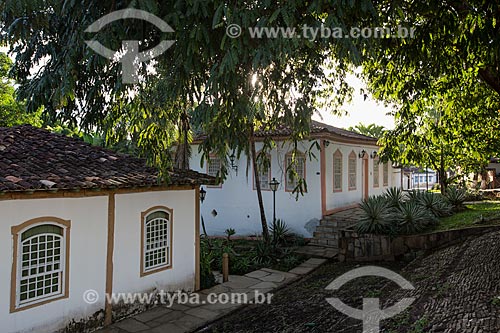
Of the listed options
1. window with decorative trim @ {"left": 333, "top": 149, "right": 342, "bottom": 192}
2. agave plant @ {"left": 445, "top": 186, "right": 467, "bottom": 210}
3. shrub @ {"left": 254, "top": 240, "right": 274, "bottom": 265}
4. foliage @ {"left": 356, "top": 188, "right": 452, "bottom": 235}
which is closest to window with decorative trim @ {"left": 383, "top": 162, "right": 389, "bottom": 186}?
agave plant @ {"left": 445, "top": 186, "right": 467, "bottom": 210}

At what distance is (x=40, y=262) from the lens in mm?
6305

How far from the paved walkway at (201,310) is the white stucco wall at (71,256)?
858mm

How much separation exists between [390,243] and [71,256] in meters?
9.10

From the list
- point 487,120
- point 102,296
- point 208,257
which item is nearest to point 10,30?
point 102,296

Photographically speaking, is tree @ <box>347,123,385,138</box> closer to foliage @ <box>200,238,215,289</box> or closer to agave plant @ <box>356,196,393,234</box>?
agave plant @ <box>356,196,393,234</box>

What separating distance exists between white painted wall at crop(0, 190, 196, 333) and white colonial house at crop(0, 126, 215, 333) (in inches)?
0.6

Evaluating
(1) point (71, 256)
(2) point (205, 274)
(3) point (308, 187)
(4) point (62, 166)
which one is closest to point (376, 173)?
(3) point (308, 187)

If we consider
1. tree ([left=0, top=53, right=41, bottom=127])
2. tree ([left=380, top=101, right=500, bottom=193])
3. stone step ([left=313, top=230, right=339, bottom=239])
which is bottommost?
stone step ([left=313, top=230, right=339, bottom=239])

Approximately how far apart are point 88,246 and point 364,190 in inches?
535

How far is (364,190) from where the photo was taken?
17.5 m

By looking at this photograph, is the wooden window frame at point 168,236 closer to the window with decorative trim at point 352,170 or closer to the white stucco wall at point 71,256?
the white stucco wall at point 71,256

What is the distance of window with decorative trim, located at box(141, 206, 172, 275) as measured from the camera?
8070 mm

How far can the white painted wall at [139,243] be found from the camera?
7.55 meters

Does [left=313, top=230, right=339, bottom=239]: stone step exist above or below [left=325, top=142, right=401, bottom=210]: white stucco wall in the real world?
below
